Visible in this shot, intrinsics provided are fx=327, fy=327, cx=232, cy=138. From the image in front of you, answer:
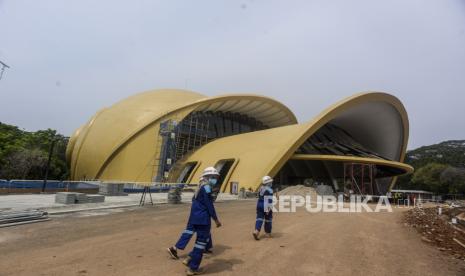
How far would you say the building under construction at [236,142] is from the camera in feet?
86.8

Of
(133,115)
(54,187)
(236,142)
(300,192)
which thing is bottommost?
(54,187)

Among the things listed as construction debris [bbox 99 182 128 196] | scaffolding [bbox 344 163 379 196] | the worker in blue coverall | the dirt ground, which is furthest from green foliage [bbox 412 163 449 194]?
the worker in blue coverall

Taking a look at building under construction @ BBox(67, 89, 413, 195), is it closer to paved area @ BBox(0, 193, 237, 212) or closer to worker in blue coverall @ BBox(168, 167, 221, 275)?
paved area @ BBox(0, 193, 237, 212)

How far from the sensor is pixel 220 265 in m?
5.14

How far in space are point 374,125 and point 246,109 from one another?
14613 millimetres

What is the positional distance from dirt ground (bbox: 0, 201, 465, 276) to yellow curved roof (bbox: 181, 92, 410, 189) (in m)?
14.9

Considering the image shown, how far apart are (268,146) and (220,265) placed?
2123 cm

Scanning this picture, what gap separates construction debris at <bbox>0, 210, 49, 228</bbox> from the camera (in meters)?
8.32

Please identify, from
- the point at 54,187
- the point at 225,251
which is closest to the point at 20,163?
the point at 54,187

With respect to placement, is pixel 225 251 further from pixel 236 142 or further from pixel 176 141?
pixel 176 141

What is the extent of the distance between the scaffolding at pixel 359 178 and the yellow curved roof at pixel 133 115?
13007 mm

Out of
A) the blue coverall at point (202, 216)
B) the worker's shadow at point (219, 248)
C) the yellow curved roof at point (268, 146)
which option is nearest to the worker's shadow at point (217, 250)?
the worker's shadow at point (219, 248)

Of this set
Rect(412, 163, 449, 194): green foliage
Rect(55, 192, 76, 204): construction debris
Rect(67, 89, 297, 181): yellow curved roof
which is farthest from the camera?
Rect(412, 163, 449, 194): green foliage

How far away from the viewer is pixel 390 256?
5898 mm
